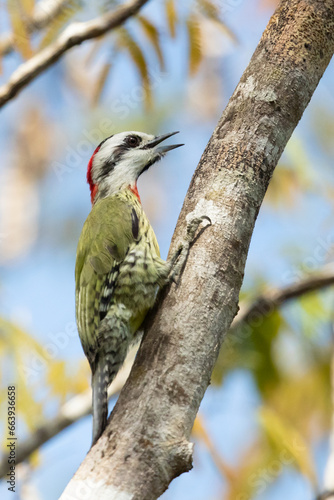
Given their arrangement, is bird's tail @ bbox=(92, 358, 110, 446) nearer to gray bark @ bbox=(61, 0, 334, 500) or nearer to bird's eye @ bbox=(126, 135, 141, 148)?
gray bark @ bbox=(61, 0, 334, 500)

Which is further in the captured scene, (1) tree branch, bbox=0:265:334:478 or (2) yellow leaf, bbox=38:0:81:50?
(1) tree branch, bbox=0:265:334:478

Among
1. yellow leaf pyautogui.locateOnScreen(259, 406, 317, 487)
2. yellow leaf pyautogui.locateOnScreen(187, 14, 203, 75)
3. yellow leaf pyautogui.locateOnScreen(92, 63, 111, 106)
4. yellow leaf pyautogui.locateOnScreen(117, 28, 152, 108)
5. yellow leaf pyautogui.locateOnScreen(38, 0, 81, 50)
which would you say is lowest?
yellow leaf pyautogui.locateOnScreen(259, 406, 317, 487)

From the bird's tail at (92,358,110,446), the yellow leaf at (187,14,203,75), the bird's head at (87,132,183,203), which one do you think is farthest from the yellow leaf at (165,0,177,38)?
the bird's tail at (92,358,110,446)

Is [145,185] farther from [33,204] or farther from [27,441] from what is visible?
[27,441]

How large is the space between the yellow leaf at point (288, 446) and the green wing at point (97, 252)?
1783 mm

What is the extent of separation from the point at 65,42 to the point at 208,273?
84.5 inches

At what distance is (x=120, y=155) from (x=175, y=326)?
257 centimetres

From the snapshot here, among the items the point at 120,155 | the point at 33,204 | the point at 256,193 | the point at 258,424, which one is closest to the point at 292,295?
the point at 258,424

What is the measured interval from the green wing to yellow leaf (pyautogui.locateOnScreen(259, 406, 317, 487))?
5.85 feet

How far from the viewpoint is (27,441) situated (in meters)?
4.40

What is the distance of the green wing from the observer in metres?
3.73

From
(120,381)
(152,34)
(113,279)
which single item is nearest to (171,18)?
(152,34)

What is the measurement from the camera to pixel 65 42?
3.99 m

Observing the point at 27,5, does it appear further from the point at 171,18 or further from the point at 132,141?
the point at 132,141
